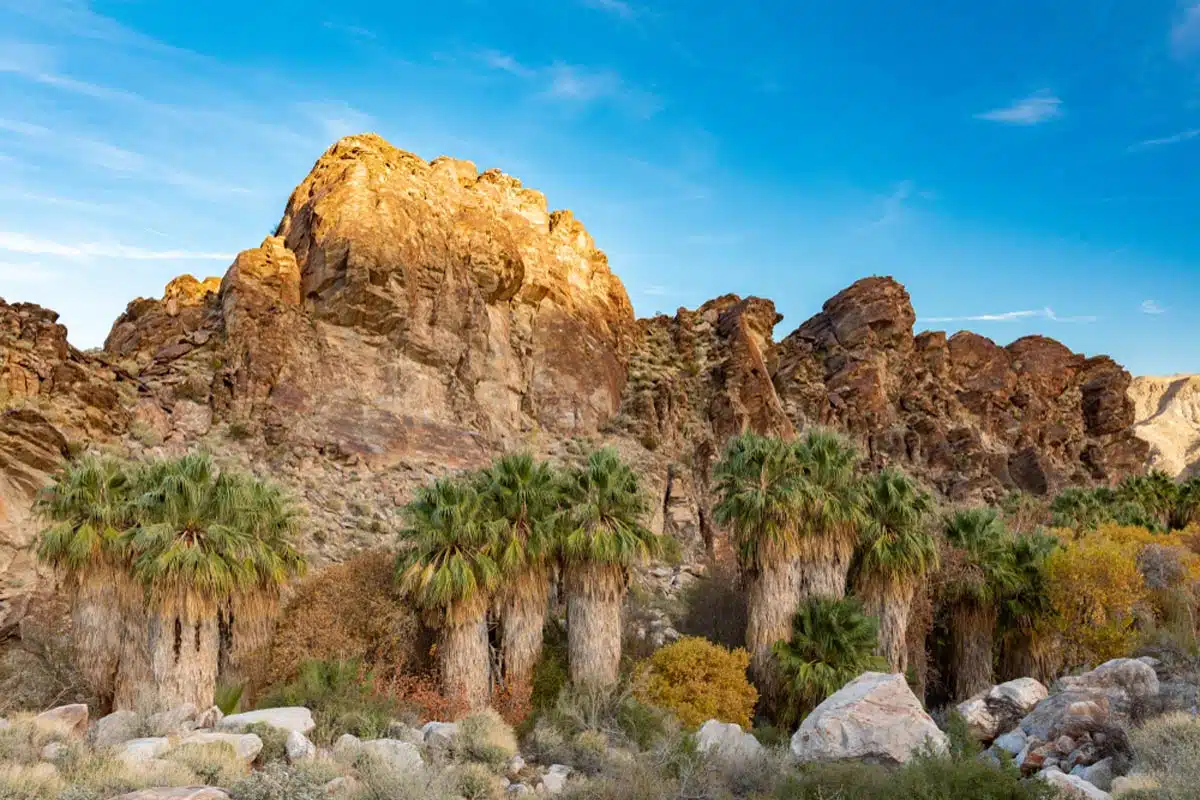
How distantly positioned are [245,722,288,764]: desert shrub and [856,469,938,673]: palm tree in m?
16.7

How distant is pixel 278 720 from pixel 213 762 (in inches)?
152

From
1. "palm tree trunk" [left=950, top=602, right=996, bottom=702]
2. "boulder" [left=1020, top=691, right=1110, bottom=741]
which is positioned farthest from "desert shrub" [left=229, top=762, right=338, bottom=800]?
"palm tree trunk" [left=950, top=602, right=996, bottom=702]

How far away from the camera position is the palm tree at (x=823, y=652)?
73.0ft

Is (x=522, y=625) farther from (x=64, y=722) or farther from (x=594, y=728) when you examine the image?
(x=64, y=722)

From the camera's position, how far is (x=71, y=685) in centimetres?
2106

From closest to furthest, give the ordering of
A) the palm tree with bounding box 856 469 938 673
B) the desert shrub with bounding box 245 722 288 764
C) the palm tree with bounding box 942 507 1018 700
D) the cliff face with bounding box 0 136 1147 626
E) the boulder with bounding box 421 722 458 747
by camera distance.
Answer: the desert shrub with bounding box 245 722 288 764 < the boulder with bounding box 421 722 458 747 < the palm tree with bounding box 856 469 938 673 < the palm tree with bounding box 942 507 1018 700 < the cliff face with bounding box 0 136 1147 626

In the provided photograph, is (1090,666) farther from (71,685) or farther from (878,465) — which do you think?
(878,465)

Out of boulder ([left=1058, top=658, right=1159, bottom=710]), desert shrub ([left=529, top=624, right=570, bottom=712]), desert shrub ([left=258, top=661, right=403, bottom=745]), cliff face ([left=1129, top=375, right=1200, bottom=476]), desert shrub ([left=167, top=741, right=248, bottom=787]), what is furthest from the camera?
cliff face ([left=1129, top=375, right=1200, bottom=476])

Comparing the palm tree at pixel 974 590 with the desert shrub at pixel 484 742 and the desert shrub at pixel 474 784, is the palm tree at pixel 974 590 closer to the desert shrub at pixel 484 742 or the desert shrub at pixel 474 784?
the desert shrub at pixel 484 742

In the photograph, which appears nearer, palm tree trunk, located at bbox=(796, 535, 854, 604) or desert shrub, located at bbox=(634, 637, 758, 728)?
desert shrub, located at bbox=(634, 637, 758, 728)

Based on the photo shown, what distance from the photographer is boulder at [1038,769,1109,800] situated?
11.6m

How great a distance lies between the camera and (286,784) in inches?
467

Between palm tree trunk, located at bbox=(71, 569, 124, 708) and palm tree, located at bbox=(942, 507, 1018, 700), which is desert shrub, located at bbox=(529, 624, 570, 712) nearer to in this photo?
palm tree trunk, located at bbox=(71, 569, 124, 708)

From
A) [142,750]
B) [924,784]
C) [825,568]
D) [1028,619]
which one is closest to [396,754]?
[142,750]
